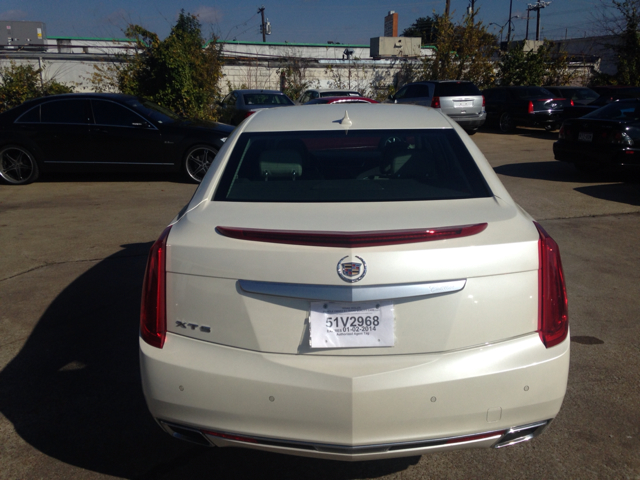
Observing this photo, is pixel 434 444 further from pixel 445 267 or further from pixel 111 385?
pixel 111 385

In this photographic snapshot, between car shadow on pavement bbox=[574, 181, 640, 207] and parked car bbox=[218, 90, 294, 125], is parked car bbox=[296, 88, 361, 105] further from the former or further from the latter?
car shadow on pavement bbox=[574, 181, 640, 207]

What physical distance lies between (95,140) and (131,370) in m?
7.48

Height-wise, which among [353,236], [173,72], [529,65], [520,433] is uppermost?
[529,65]

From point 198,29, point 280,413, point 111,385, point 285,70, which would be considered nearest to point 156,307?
point 280,413

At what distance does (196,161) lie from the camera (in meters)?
10.2

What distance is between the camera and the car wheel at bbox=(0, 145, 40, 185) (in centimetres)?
1012

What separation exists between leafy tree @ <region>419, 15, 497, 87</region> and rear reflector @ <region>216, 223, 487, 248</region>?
24658 mm

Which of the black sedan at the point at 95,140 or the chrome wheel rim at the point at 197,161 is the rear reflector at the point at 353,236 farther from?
the chrome wheel rim at the point at 197,161

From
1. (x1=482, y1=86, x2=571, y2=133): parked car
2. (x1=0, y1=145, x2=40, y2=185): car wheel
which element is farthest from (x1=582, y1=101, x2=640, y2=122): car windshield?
(x1=0, y1=145, x2=40, y2=185): car wheel

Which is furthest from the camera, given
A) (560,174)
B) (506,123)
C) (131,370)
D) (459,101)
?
(506,123)

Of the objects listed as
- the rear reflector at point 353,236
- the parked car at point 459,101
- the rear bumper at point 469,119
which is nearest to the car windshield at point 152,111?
the rear reflector at point 353,236

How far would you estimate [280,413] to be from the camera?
2119 mm

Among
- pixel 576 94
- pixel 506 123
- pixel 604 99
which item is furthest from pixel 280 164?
pixel 576 94

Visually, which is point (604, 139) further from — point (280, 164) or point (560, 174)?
point (280, 164)
